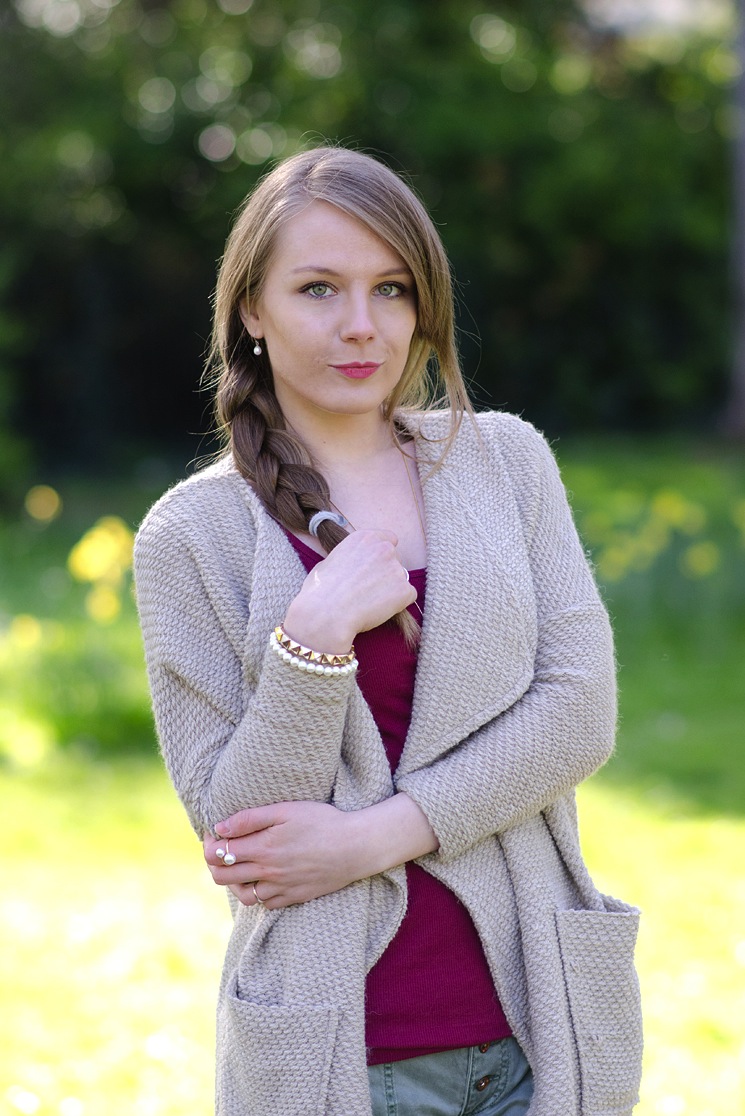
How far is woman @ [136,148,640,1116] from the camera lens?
1608 millimetres

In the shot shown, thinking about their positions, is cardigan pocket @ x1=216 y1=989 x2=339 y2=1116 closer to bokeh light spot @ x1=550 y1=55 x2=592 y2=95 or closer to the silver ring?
the silver ring

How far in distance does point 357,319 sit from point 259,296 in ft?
0.57

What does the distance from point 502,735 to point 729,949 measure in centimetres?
234

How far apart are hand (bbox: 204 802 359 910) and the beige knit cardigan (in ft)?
0.08

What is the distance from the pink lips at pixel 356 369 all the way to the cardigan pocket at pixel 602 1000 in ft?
2.53

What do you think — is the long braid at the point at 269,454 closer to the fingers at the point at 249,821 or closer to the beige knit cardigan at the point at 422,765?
the beige knit cardigan at the point at 422,765

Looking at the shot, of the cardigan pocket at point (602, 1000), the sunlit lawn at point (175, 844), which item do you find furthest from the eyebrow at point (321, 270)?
the sunlit lawn at point (175, 844)

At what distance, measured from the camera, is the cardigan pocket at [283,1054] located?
1.60 m

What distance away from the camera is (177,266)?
1312 cm

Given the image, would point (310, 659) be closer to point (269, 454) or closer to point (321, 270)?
point (269, 454)

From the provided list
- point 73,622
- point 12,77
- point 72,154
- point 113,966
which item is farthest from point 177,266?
point 113,966

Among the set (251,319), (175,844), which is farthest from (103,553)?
(251,319)

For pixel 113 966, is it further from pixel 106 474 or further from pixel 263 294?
pixel 106 474

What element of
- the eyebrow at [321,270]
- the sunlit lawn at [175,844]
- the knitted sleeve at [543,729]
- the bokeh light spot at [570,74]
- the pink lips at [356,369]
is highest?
the bokeh light spot at [570,74]
